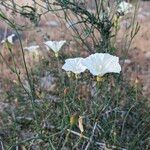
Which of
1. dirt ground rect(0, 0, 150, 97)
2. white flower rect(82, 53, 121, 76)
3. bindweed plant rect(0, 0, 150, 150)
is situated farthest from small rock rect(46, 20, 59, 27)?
white flower rect(82, 53, 121, 76)

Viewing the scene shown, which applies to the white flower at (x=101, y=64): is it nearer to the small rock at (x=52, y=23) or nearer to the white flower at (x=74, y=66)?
the white flower at (x=74, y=66)

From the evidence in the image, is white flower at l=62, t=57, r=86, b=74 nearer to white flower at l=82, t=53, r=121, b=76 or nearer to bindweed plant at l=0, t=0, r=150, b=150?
bindweed plant at l=0, t=0, r=150, b=150

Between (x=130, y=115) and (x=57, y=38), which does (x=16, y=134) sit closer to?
(x=130, y=115)

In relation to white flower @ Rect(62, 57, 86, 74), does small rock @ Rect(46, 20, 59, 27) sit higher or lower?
lower

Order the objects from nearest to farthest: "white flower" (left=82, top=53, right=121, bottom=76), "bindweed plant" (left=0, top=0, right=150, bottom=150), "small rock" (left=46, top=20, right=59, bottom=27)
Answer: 1. "white flower" (left=82, top=53, right=121, bottom=76)
2. "bindweed plant" (left=0, top=0, right=150, bottom=150)
3. "small rock" (left=46, top=20, right=59, bottom=27)

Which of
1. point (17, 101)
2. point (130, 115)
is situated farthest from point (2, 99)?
point (130, 115)

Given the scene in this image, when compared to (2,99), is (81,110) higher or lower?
higher

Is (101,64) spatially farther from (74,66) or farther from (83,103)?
(83,103)

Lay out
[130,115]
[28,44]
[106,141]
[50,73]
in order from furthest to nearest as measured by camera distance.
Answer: [28,44] < [50,73] < [130,115] < [106,141]
